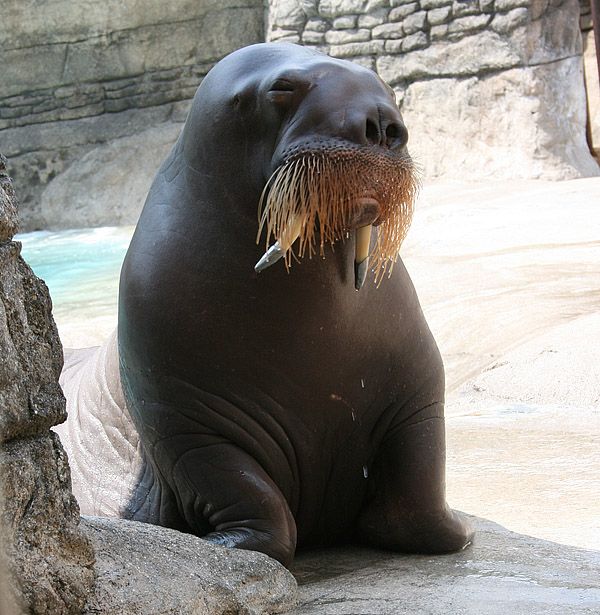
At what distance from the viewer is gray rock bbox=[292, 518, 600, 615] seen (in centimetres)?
269

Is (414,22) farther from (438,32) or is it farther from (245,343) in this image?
(245,343)

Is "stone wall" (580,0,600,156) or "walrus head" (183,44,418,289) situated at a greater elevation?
"walrus head" (183,44,418,289)

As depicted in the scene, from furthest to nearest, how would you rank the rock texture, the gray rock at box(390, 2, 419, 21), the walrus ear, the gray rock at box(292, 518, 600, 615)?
the gray rock at box(390, 2, 419, 21), the walrus ear, the gray rock at box(292, 518, 600, 615), the rock texture

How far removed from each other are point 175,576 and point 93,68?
16763 millimetres

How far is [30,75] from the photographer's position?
61.2 ft

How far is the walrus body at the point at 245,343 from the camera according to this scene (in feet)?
10.5

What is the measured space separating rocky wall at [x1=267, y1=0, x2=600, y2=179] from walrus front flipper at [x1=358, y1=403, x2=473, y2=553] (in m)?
9.97

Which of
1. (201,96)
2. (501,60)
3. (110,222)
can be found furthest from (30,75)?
(201,96)

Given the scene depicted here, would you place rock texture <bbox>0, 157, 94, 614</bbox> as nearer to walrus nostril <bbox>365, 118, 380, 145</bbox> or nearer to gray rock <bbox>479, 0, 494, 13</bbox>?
walrus nostril <bbox>365, 118, 380, 145</bbox>

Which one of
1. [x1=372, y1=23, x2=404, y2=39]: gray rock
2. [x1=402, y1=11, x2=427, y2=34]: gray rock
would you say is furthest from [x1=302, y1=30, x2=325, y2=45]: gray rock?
[x1=402, y1=11, x2=427, y2=34]: gray rock

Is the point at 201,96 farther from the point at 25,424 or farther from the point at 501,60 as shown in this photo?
the point at 501,60

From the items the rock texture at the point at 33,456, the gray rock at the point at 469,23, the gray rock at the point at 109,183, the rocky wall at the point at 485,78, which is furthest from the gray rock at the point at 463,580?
the gray rock at the point at 109,183

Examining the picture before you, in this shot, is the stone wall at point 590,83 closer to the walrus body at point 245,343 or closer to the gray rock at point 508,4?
the gray rock at point 508,4

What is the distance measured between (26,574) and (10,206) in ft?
2.24
